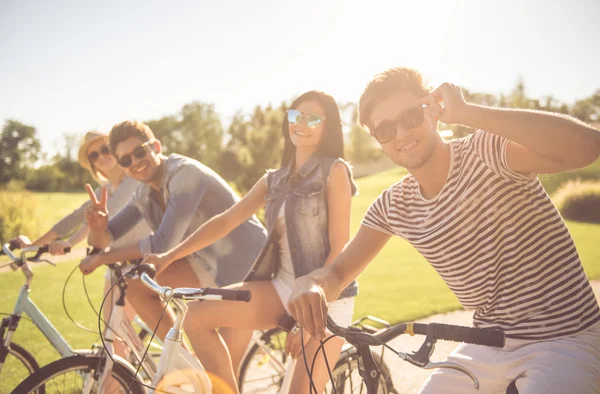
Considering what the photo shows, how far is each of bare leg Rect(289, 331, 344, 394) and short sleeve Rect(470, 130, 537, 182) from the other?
138 centimetres

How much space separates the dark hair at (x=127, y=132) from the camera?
138 inches

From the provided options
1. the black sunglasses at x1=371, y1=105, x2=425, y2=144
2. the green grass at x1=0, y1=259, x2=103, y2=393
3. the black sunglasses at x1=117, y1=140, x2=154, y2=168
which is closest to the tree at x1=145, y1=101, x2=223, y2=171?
the green grass at x1=0, y1=259, x2=103, y2=393

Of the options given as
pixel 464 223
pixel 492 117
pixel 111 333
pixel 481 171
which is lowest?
pixel 111 333

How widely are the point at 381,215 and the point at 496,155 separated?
713 mm

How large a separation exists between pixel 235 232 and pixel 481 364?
82.4 inches

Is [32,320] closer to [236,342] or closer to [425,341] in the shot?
[236,342]

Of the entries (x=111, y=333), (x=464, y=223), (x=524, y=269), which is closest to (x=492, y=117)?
(x=464, y=223)

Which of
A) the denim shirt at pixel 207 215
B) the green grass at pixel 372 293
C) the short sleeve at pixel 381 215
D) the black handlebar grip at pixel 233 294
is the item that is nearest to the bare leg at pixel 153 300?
the denim shirt at pixel 207 215

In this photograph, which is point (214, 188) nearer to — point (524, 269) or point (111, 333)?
point (111, 333)

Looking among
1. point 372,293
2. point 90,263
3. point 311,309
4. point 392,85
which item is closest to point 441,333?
point 311,309

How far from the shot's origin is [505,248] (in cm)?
198

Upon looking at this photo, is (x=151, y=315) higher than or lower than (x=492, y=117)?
lower

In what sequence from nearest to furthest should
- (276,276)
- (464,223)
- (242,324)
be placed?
(464,223)
(242,324)
(276,276)

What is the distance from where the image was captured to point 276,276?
10.4ft
